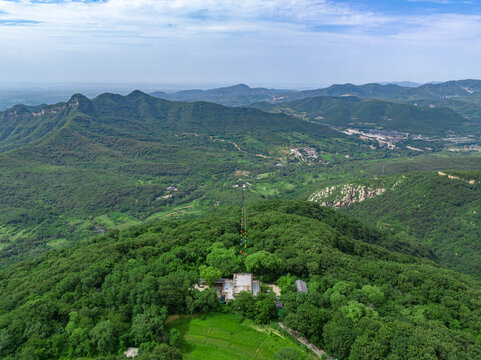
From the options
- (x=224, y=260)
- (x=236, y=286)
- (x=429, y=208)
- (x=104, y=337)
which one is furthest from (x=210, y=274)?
(x=429, y=208)

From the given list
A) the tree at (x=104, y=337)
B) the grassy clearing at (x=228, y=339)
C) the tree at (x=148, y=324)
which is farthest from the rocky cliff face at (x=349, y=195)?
the tree at (x=104, y=337)

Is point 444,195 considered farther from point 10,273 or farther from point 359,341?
point 10,273

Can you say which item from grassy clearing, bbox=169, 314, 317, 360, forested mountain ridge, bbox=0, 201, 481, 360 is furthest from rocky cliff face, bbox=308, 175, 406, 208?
grassy clearing, bbox=169, 314, 317, 360

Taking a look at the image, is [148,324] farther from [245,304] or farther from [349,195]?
[349,195]

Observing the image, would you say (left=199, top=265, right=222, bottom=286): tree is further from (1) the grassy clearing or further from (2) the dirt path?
(2) the dirt path

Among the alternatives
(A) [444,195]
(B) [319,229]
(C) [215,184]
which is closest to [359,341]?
(B) [319,229]
